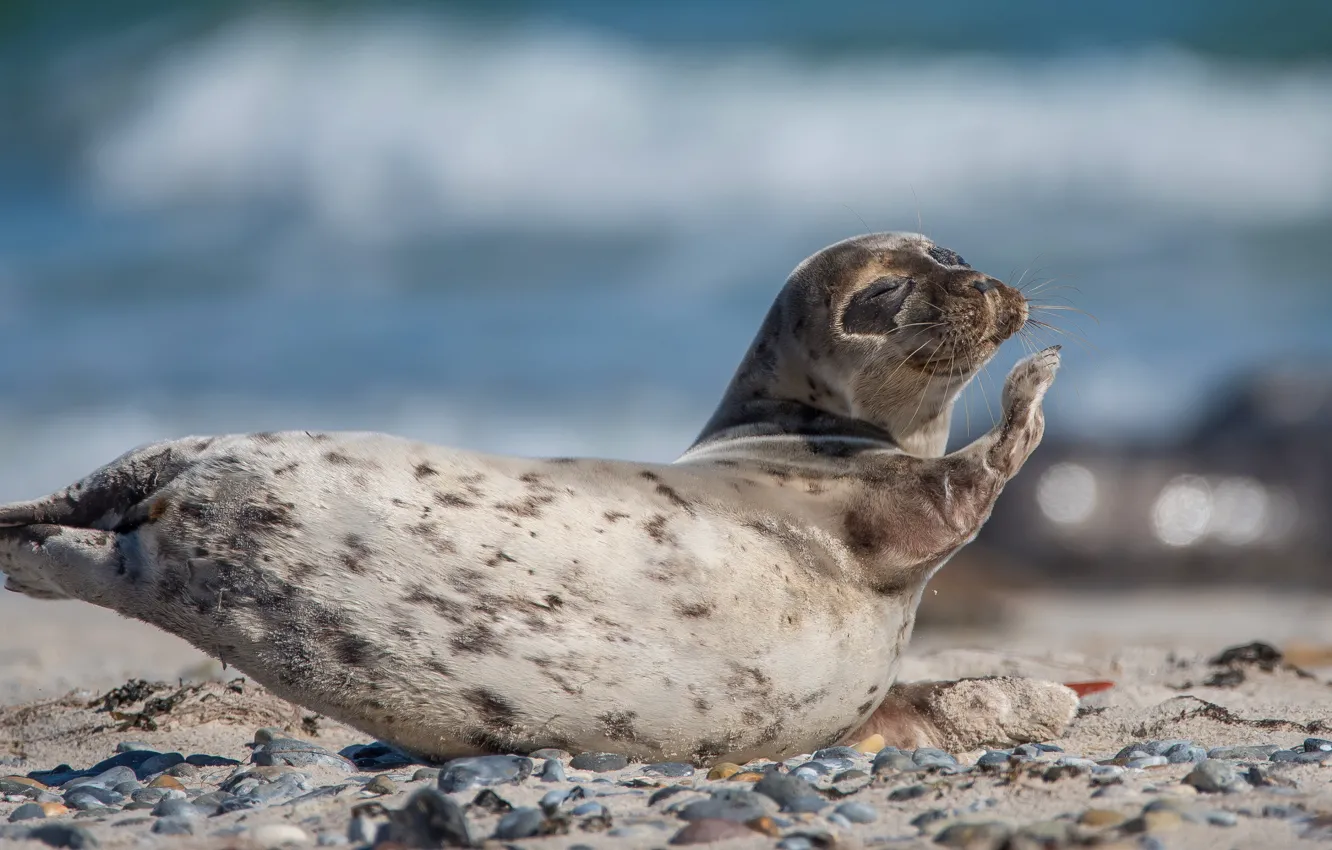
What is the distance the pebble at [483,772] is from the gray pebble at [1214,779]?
60.9 inches

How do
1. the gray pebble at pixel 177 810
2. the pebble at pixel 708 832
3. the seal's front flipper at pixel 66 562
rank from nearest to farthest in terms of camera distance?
the pebble at pixel 708 832 → the gray pebble at pixel 177 810 → the seal's front flipper at pixel 66 562

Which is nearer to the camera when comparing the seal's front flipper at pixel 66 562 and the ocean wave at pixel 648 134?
the seal's front flipper at pixel 66 562

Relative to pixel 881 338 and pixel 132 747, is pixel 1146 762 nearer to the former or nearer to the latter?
pixel 881 338

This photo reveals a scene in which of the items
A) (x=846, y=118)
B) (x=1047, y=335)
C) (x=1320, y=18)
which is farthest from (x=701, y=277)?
(x=1047, y=335)

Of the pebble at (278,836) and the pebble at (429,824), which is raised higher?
the pebble at (429,824)

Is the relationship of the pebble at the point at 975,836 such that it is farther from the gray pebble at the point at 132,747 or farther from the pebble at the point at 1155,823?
the gray pebble at the point at 132,747

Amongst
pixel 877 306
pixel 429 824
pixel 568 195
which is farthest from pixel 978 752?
pixel 568 195

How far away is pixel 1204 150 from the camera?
75.2 ft

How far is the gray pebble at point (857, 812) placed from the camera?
2.96 metres

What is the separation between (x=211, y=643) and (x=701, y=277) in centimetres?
1721

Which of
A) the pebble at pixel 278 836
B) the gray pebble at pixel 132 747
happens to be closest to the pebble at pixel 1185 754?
the pebble at pixel 278 836

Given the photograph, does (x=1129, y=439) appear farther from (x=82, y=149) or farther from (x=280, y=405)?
(x=82, y=149)

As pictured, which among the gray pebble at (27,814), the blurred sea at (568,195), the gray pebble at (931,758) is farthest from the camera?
the blurred sea at (568,195)

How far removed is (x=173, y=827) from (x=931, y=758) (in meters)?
1.87
